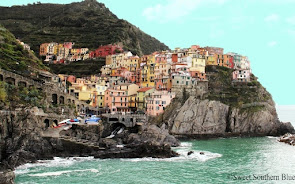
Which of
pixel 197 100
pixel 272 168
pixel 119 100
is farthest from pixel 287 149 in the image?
pixel 119 100

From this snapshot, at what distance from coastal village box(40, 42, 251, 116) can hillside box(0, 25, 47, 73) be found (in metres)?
6.98

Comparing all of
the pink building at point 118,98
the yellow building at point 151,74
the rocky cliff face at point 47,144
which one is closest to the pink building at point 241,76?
the yellow building at point 151,74

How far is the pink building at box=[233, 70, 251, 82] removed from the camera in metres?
94.9

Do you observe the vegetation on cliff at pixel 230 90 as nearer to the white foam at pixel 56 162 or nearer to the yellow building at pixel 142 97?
the yellow building at pixel 142 97

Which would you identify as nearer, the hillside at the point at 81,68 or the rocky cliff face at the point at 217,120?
the rocky cliff face at the point at 217,120

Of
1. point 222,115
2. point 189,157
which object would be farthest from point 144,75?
point 189,157

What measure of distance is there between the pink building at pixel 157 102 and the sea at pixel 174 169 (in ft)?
74.9

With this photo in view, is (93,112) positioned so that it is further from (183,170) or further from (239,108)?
(183,170)

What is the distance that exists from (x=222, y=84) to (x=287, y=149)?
3076 centimetres

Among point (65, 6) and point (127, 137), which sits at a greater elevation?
point (65, 6)

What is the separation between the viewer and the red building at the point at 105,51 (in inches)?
4719

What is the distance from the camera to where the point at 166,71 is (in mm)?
92750

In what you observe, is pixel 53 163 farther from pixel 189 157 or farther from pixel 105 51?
pixel 105 51

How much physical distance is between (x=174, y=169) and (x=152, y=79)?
165 ft
